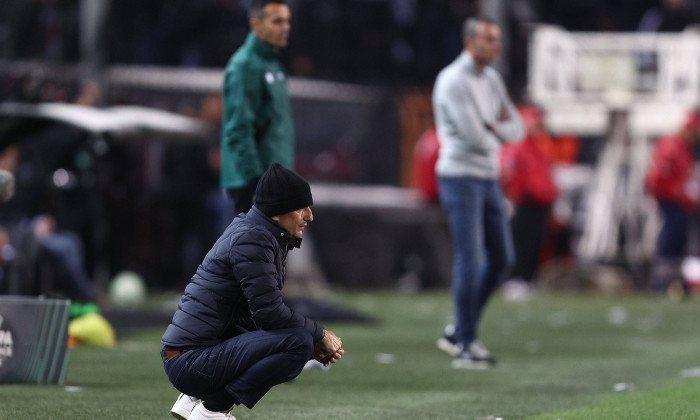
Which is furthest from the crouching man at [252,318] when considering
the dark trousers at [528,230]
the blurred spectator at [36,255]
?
the dark trousers at [528,230]

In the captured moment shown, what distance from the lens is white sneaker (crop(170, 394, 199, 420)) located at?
533 centimetres

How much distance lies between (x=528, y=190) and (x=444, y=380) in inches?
Result: 343

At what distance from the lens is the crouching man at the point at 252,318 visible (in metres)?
5.14

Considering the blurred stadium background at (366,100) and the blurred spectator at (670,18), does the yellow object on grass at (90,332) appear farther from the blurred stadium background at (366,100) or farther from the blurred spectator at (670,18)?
the blurred spectator at (670,18)

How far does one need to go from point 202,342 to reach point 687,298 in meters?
11.7

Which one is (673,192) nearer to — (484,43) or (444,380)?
(484,43)

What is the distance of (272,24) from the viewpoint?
24.7 ft

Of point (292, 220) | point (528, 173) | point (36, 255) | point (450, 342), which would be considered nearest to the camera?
point (292, 220)

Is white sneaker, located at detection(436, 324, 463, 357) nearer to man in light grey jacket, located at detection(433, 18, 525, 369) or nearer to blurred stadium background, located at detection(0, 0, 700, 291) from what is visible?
man in light grey jacket, located at detection(433, 18, 525, 369)

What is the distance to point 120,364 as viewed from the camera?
823cm

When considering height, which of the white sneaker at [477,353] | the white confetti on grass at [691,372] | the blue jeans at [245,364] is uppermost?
the blue jeans at [245,364]

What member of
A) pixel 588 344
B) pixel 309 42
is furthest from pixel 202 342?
pixel 309 42

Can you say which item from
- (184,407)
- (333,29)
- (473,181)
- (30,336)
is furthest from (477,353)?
(333,29)

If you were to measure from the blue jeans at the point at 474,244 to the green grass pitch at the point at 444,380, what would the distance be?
1.35 feet
